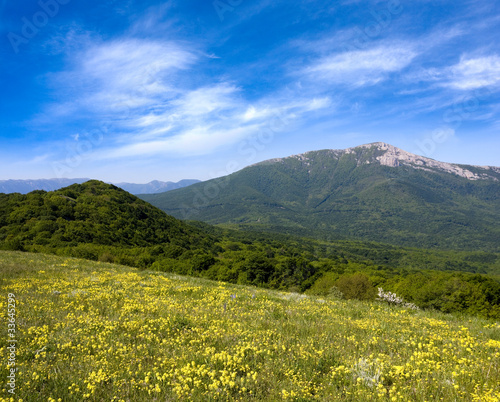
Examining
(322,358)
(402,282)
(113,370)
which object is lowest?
(402,282)

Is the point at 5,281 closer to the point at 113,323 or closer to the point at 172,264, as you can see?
the point at 113,323

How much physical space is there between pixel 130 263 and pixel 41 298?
28941 millimetres

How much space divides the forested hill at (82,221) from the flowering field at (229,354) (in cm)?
4375

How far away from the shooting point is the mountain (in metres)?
51.1

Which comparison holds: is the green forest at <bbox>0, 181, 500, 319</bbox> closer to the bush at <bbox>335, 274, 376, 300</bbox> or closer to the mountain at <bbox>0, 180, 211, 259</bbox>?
the bush at <bbox>335, 274, 376, 300</bbox>

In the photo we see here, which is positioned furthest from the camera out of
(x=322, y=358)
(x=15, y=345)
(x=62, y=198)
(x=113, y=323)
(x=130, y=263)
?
(x=62, y=198)

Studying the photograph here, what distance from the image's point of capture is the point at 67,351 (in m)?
5.93

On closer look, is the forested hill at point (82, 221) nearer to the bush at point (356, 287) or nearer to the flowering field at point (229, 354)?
the bush at point (356, 287)

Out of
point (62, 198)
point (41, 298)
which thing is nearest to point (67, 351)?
point (41, 298)

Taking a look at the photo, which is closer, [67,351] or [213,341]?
[67,351]

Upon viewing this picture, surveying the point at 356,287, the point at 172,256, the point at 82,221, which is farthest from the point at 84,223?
the point at 356,287

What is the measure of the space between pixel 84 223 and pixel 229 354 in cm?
7064

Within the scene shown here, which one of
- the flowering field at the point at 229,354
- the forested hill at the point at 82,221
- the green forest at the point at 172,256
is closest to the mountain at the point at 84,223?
the forested hill at the point at 82,221

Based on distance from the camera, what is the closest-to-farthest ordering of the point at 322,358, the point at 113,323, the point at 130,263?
the point at 322,358 < the point at 113,323 < the point at 130,263
